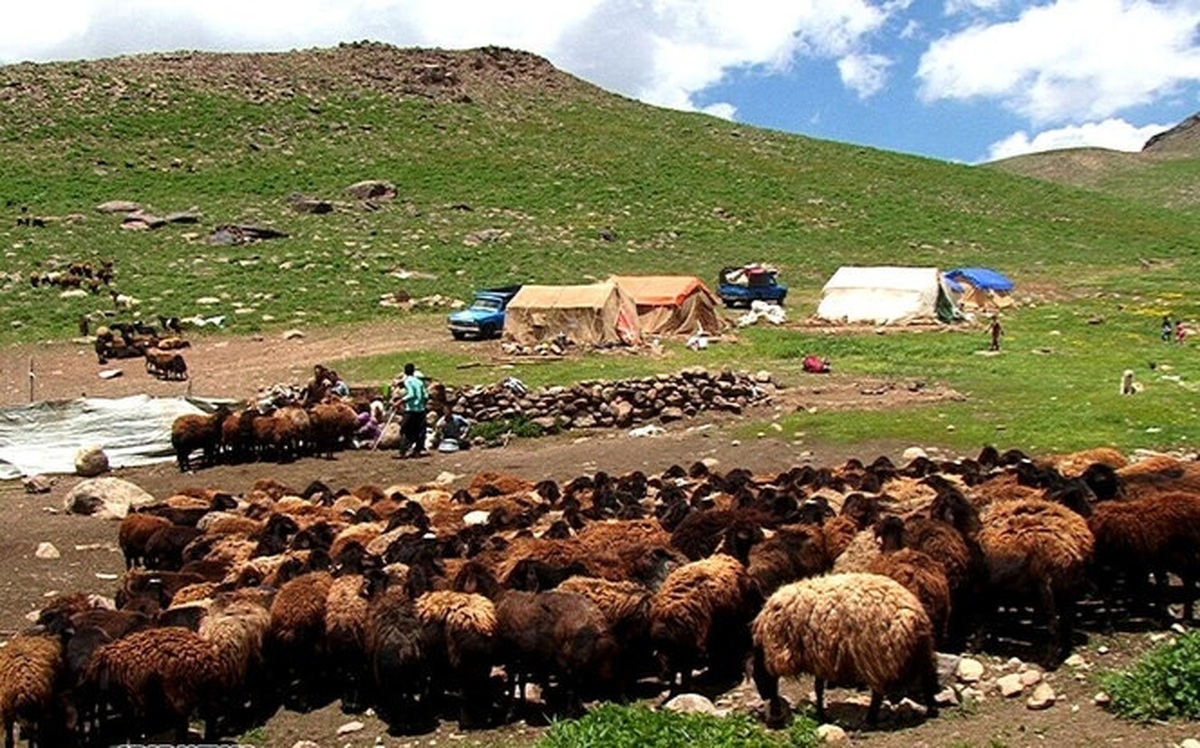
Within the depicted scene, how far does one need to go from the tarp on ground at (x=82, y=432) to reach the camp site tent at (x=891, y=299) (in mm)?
24832

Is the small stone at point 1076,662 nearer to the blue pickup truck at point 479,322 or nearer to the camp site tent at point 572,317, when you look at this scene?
the camp site tent at point 572,317

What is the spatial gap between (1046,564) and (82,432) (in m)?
17.9

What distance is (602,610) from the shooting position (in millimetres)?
9453

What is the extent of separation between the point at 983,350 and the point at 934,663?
84.3 ft

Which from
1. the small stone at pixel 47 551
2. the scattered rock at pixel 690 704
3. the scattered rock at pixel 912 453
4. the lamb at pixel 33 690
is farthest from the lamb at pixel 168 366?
the scattered rock at pixel 690 704

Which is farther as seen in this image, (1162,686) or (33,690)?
(33,690)

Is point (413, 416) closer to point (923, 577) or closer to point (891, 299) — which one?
point (923, 577)

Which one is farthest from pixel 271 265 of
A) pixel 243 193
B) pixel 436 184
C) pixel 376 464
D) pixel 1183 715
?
pixel 1183 715

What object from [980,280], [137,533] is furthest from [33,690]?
[980,280]

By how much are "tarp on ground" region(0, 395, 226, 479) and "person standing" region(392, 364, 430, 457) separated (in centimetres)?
423

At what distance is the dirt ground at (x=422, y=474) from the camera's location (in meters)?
8.23

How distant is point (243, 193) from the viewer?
65062mm

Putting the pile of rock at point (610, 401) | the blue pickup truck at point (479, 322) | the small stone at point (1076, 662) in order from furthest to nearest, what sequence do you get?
the blue pickup truck at point (479, 322) < the pile of rock at point (610, 401) < the small stone at point (1076, 662)

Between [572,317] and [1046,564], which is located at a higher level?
[572,317]
